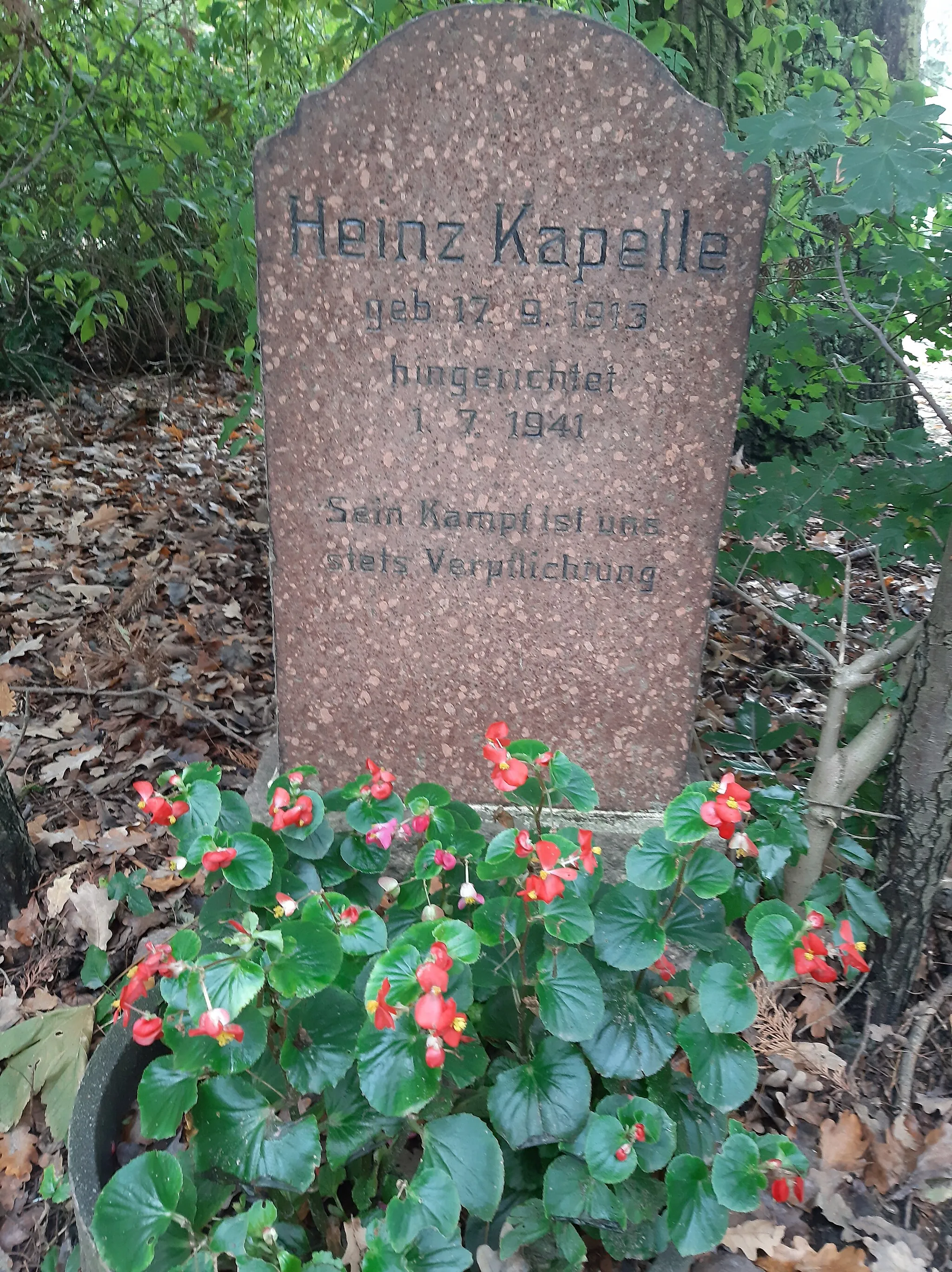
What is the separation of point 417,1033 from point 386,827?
385 millimetres

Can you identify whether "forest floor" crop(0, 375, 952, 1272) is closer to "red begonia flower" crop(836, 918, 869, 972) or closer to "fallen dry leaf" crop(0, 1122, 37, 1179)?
"fallen dry leaf" crop(0, 1122, 37, 1179)

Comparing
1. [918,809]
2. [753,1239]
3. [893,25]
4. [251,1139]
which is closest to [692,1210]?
[753,1239]

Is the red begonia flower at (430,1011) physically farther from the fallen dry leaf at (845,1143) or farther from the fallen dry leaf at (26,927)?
the fallen dry leaf at (26,927)

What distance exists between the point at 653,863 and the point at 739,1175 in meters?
0.43

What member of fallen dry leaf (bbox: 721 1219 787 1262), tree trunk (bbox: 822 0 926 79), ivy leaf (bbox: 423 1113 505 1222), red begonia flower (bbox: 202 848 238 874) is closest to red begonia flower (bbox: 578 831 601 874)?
ivy leaf (bbox: 423 1113 505 1222)

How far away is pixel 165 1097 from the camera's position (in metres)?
1.25

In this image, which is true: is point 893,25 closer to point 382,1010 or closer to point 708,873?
point 708,873

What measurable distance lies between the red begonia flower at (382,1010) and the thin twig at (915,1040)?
1326 millimetres

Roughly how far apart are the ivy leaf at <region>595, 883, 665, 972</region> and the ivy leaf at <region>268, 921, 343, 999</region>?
42 cm

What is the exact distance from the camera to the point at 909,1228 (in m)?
1.65

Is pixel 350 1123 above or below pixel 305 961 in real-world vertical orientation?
below

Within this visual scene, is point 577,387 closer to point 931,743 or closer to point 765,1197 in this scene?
point 931,743

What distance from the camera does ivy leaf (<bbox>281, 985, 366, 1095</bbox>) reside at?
4.18 ft

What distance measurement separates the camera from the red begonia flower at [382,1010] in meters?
1.09
